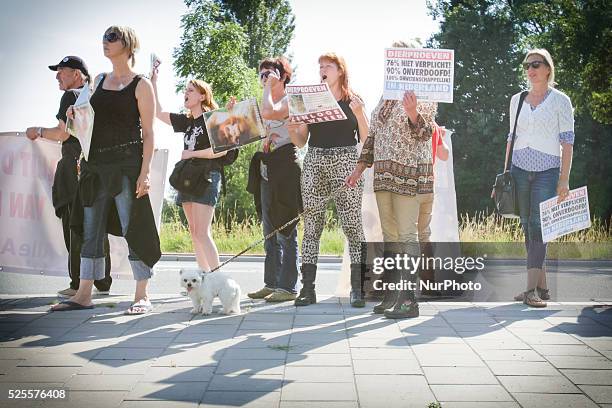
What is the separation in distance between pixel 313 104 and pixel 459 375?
8.09ft

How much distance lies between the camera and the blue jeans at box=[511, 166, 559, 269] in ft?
21.0

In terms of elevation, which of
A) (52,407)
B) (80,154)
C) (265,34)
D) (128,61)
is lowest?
(52,407)

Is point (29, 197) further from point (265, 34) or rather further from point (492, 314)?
point (492, 314)

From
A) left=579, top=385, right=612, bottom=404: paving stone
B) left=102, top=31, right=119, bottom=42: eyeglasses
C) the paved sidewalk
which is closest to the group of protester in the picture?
left=102, top=31, right=119, bottom=42: eyeglasses

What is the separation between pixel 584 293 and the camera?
7.86 metres

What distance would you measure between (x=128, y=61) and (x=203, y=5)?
880 millimetres

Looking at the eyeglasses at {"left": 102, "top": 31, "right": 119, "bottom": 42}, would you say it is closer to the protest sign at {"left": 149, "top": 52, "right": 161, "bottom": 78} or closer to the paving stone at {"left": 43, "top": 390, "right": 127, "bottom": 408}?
the protest sign at {"left": 149, "top": 52, "right": 161, "bottom": 78}

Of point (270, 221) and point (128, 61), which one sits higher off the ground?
point (128, 61)

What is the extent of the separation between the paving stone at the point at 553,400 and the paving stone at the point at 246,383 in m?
1.19

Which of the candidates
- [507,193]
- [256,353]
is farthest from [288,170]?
[256,353]

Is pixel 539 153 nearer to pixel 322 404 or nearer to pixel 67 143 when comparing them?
Result: pixel 322 404

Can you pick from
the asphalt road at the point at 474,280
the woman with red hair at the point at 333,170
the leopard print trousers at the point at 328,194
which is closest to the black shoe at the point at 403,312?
the woman with red hair at the point at 333,170

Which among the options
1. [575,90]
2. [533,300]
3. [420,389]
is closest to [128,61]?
[420,389]

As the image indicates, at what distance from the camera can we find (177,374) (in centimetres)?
411
